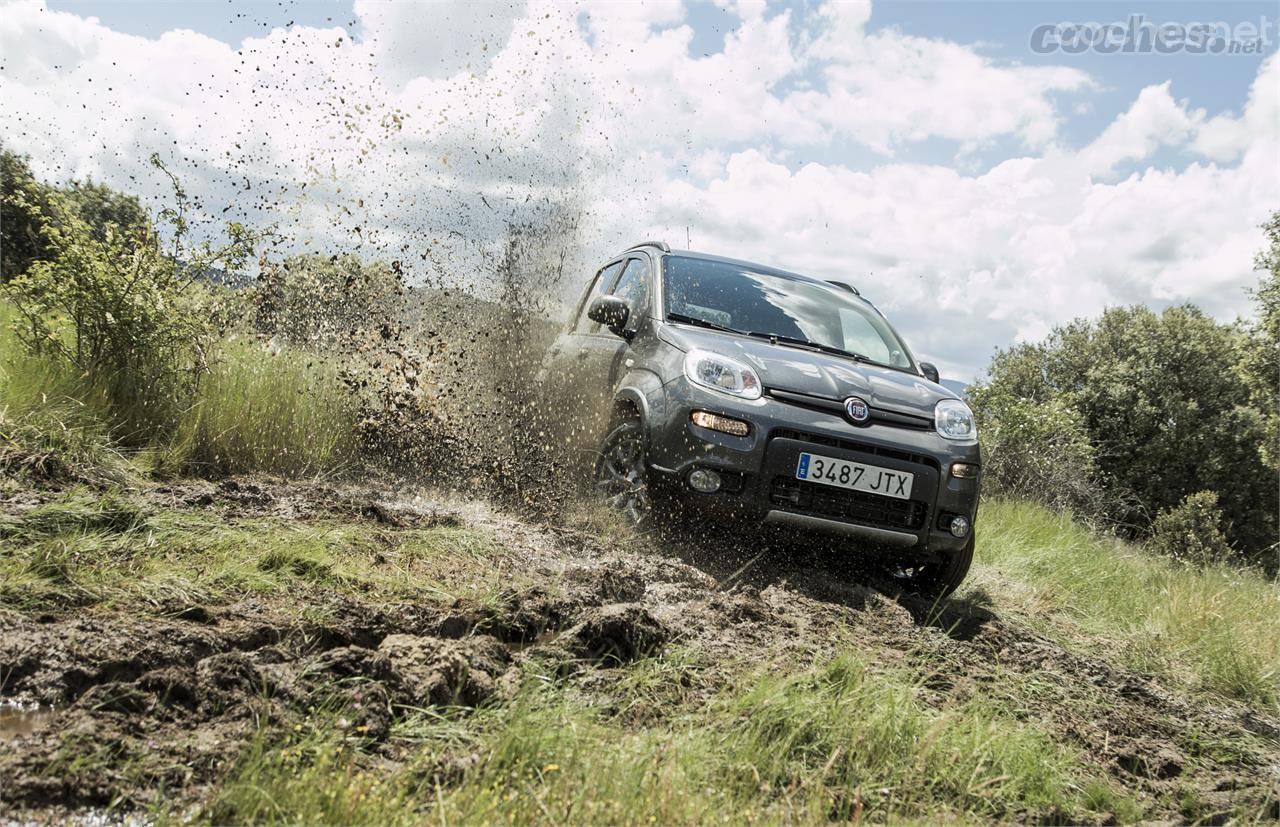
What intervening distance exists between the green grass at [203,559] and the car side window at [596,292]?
2.64m

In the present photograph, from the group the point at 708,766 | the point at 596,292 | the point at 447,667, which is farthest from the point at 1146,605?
the point at 447,667

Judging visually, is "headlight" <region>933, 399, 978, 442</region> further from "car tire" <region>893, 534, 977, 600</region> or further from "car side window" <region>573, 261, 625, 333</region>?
"car side window" <region>573, 261, 625, 333</region>

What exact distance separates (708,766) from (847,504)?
262cm

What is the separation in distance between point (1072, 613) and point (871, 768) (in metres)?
3.87

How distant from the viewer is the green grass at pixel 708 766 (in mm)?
2176

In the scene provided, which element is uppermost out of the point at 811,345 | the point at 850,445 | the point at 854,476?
the point at 811,345

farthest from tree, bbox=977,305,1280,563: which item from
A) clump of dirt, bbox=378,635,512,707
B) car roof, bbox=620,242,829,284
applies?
clump of dirt, bbox=378,635,512,707

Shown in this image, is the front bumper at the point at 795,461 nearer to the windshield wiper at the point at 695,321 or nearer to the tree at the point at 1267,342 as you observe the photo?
the windshield wiper at the point at 695,321

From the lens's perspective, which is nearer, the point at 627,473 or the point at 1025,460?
the point at 627,473

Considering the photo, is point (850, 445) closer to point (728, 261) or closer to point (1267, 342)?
point (728, 261)

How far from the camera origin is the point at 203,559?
3.77m

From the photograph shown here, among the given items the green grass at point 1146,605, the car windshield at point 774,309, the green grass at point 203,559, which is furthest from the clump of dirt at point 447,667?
the green grass at point 1146,605

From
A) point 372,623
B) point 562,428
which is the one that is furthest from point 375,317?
point 372,623

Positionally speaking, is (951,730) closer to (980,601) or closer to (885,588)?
(885,588)
